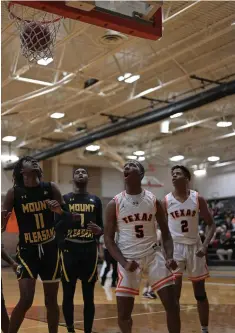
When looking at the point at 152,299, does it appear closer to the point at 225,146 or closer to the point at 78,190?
the point at 78,190

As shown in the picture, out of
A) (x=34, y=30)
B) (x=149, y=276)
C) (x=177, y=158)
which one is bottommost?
(x=149, y=276)

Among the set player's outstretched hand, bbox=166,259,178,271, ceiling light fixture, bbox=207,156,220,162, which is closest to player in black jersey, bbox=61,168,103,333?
player's outstretched hand, bbox=166,259,178,271

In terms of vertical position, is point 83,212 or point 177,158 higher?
point 177,158

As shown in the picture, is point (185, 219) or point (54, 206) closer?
point (54, 206)

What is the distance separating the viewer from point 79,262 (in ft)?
18.9

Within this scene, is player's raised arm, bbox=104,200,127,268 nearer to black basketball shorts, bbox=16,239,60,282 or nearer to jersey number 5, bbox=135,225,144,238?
jersey number 5, bbox=135,225,144,238

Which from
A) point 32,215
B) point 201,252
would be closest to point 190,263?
point 201,252

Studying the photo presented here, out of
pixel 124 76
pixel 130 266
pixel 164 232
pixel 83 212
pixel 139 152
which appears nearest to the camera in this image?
pixel 130 266

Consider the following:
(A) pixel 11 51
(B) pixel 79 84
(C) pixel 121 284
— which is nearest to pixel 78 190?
(C) pixel 121 284

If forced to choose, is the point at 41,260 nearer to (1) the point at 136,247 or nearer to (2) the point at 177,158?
(1) the point at 136,247

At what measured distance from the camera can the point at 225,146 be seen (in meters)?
22.3

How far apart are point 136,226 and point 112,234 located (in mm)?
229

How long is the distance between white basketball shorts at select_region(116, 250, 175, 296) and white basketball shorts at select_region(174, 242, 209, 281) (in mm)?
1213

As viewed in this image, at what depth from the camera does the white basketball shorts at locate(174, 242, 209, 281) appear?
5539 millimetres
